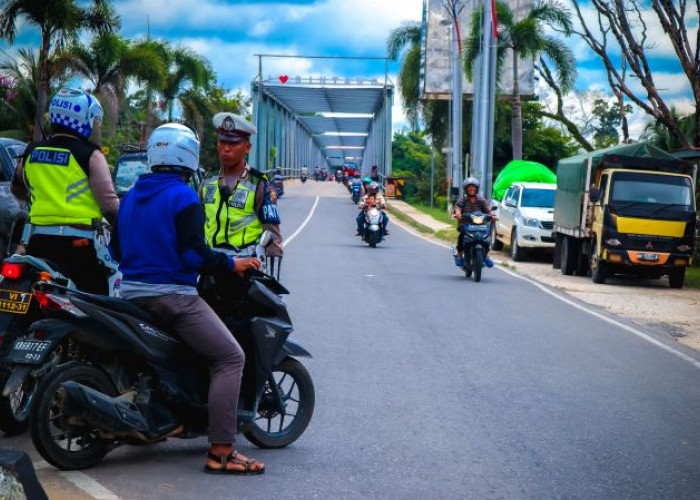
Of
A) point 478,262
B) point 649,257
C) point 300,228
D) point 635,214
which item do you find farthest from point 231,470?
point 300,228

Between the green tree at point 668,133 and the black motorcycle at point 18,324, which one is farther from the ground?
the green tree at point 668,133

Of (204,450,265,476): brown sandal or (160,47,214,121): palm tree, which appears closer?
Result: (204,450,265,476): brown sandal

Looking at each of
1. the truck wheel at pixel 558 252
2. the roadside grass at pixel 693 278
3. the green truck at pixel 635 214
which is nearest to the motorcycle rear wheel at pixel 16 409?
the green truck at pixel 635 214

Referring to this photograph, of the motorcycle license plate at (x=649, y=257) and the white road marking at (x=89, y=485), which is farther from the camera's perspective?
the motorcycle license plate at (x=649, y=257)

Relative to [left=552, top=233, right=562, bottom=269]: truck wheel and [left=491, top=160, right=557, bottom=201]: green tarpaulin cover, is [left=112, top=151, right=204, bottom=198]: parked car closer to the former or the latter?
[left=552, top=233, right=562, bottom=269]: truck wheel

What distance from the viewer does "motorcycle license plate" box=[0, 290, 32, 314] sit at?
6.49 meters

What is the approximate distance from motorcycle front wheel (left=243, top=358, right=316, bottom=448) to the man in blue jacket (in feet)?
1.83

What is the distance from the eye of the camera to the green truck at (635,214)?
71.8ft

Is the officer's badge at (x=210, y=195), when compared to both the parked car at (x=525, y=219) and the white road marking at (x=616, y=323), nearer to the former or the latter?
the white road marking at (x=616, y=323)

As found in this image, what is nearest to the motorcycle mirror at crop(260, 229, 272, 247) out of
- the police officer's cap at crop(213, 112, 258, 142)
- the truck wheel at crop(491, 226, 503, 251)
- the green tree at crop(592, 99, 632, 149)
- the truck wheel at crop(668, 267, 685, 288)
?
the police officer's cap at crop(213, 112, 258, 142)

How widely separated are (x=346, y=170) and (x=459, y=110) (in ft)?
168

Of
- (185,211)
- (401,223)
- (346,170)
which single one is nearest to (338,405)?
(185,211)

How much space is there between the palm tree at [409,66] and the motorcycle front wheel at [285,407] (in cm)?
6048

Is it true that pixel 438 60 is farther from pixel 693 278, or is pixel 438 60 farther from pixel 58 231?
pixel 58 231
